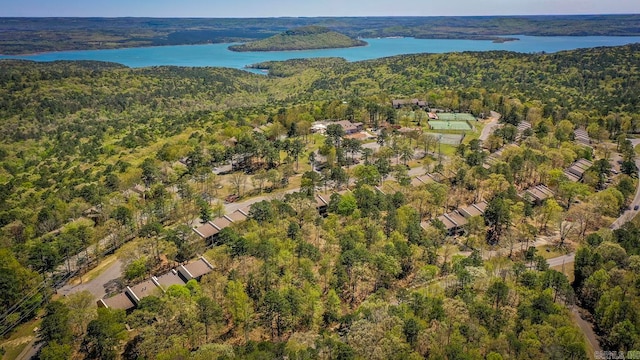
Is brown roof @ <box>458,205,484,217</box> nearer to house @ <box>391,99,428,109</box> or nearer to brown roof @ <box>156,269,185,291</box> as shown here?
brown roof @ <box>156,269,185,291</box>

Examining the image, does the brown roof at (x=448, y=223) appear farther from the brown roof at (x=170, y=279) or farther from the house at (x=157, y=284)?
the brown roof at (x=170, y=279)

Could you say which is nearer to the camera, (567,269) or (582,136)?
(567,269)

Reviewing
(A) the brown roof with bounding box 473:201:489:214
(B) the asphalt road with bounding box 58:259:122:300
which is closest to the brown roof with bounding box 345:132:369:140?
(A) the brown roof with bounding box 473:201:489:214

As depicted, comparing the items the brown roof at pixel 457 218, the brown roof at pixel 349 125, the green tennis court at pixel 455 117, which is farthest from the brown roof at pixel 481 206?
the green tennis court at pixel 455 117

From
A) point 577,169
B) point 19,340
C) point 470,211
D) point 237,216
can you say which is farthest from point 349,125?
point 19,340

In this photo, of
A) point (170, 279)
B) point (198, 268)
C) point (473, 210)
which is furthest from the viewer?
point (473, 210)

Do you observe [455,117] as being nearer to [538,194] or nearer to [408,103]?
[408,103]
